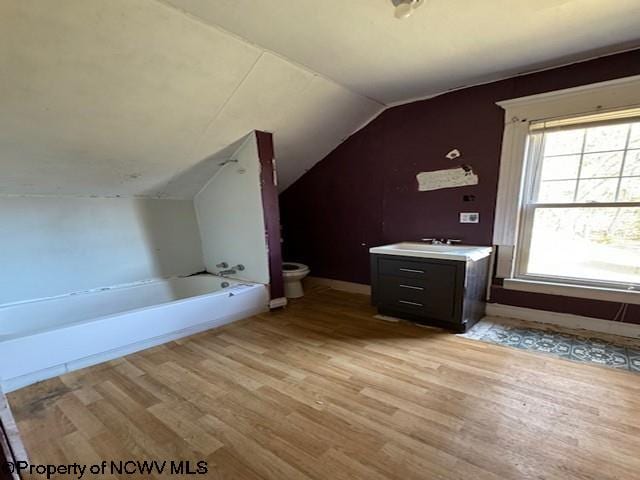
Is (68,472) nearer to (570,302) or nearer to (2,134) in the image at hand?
(2,134)

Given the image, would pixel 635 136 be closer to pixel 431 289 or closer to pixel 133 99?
pixel 431 289

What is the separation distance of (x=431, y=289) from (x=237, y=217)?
1.92 metres

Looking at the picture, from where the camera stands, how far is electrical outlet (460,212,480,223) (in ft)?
8.65

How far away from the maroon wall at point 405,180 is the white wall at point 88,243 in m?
1.47

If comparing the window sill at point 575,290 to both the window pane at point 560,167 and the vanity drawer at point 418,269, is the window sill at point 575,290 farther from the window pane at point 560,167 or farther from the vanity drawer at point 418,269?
the window pane at point 560,167

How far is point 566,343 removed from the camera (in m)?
2.11

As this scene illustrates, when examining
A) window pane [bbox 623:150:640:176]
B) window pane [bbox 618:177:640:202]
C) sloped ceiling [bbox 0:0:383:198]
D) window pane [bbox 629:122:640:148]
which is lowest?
window pane [bbox 618:177:640:202]

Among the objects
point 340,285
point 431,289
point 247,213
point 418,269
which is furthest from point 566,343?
point 247,213

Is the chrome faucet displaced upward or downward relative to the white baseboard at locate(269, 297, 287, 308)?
upward

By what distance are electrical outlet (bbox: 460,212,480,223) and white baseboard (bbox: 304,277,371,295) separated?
127cm

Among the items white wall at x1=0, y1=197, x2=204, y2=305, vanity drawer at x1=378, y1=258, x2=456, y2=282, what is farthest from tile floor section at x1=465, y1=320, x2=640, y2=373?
white wall at x1=0, y1=197, x2=204, y2=305

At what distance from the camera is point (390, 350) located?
2.09m

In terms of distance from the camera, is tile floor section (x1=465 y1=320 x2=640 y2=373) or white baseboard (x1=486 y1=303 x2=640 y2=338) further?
white baseboard (x1=486 y1=303 x2=640 y2=338)

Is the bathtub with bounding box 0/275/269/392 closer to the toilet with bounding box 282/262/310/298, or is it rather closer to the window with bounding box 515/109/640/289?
the toilet with bounding box 282/262/310/298
